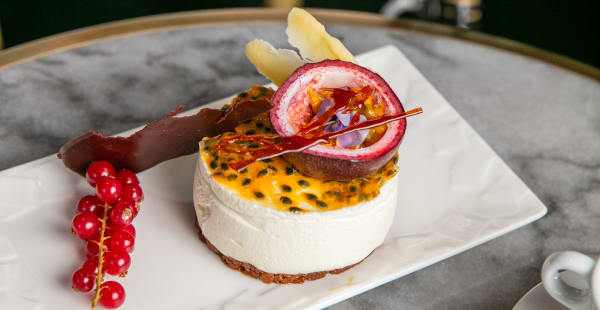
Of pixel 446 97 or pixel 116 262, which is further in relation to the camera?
pixel 446 97

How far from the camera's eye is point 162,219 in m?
1.92

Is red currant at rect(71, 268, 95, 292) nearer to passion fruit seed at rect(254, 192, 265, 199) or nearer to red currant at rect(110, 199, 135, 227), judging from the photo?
red currant at rect(110, 199, 135, 227)

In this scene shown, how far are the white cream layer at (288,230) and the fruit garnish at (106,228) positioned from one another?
0.21 meters

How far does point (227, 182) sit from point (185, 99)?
89cm

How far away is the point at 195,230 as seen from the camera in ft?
6.24

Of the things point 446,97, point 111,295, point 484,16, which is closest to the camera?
point 111,295

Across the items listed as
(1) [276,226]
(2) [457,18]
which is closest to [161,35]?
(1) [276,226]

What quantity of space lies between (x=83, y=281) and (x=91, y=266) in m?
0.05

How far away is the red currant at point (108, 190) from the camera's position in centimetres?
180

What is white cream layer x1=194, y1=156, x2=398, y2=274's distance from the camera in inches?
66.0

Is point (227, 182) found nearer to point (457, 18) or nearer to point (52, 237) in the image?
point (52, 237)

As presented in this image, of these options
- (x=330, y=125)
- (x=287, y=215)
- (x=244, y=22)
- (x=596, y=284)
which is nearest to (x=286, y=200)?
(x=287, y=215)

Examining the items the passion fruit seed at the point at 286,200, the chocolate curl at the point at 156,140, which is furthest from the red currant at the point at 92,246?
the passion fruit seed at the point at 286,200

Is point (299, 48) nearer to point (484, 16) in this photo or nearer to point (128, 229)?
point (128, 229)
